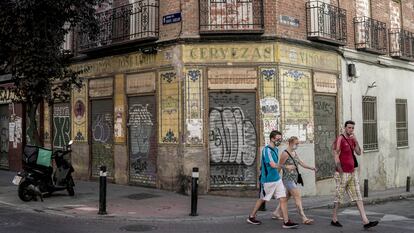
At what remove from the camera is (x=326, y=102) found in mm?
15281

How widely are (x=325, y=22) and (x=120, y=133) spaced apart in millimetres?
7207

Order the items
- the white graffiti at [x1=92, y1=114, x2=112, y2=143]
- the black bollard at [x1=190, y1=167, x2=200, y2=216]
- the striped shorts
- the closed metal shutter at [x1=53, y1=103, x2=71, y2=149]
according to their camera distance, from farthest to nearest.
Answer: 1. the closed metal shutter at [x1=53, y1=103, x2=71, y2=149]
2. the white graffiti at [x1=92, y1=114, x2=112, y2=143]
3. the black bollard at [x1=190, y1=167, x2=200, y2=216]
4. the striped shorts

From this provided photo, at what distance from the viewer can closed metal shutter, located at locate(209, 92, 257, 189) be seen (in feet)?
43.5

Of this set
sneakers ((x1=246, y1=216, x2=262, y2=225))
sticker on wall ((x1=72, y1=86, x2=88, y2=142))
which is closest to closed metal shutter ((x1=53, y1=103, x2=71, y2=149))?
sticker on wall ((x1=72, y1=86, x2=88, y2=142))

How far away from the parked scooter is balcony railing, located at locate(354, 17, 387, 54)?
34.2 feet

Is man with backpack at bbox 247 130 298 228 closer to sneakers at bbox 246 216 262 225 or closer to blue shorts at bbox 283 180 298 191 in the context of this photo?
blue shorts at bbox 283 180 298 191

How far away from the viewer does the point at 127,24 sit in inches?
592

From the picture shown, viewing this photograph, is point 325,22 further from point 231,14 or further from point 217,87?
point 217,87

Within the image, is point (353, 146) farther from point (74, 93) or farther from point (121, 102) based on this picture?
point (74, 93)

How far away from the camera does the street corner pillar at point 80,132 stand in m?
16.7

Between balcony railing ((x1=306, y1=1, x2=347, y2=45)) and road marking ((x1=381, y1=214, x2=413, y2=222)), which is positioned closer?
road marking ((x1=381, y1=214, x2=413, y2=222))

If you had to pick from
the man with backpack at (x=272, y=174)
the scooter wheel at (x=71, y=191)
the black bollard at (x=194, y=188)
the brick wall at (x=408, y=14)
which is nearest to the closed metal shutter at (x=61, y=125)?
the scooter wheel at (x=71, y=191)

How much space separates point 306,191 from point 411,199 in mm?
3565

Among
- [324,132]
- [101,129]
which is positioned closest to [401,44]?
[324,132]
